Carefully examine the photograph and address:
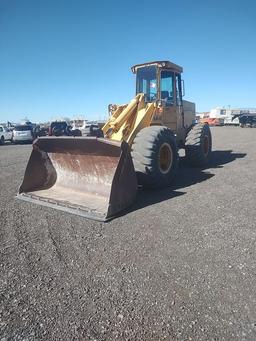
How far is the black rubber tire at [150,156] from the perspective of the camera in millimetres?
6910

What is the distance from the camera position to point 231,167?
34.0 feet

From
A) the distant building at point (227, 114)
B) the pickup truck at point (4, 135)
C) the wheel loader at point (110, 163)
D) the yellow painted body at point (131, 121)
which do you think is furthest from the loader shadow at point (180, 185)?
the distant building at point (227, 114)

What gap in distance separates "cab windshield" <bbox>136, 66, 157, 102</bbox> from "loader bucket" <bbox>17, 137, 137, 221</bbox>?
10.9ft

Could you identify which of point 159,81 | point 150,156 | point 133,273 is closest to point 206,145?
point 159,81

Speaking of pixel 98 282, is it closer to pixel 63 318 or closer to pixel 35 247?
pixel 63 318

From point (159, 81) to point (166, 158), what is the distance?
2.51 meters

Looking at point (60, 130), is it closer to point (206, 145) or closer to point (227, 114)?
point (206, 145)

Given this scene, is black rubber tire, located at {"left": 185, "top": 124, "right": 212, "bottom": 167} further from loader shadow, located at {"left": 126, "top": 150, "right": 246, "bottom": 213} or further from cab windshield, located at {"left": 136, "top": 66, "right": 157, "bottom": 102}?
cab windshield, located at {"left": 136, "top": 66, "right": 157, "bottom": 102}

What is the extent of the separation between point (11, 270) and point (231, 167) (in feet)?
26.6

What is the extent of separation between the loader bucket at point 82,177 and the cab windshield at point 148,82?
3.32 m

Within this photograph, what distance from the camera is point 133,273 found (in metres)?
3.82

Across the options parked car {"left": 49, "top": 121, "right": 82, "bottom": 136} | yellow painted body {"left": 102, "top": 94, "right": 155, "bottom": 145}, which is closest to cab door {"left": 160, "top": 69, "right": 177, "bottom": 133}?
yellow painted body {"left": 102, "top": 94, "right": 155, "bottom": 145}

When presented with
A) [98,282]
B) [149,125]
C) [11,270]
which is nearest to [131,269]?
[98,282]

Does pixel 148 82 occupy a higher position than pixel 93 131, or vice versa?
pixel 148 82
